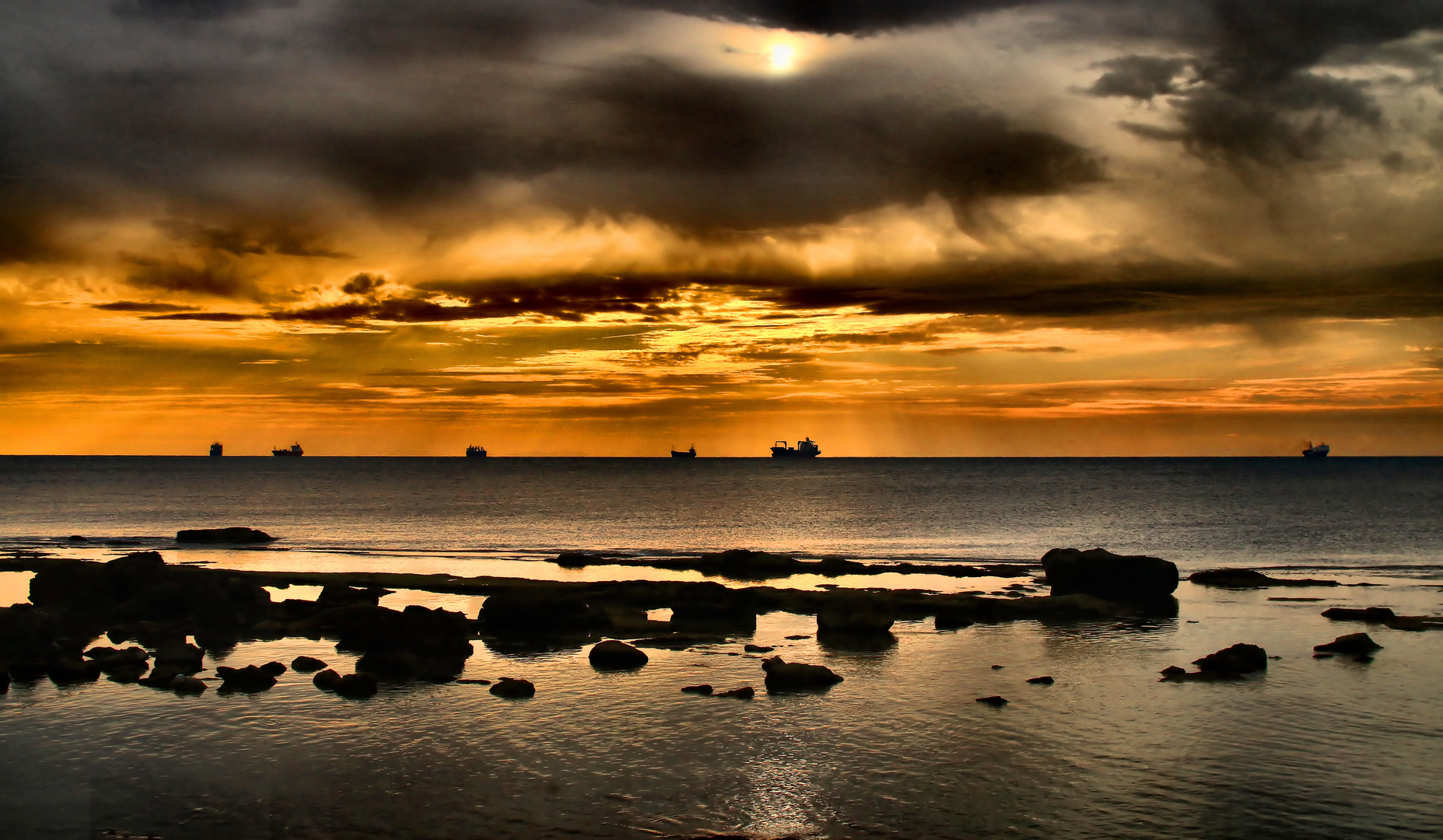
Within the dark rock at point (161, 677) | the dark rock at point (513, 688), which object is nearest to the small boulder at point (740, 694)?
the dark rock at point (513, 688)

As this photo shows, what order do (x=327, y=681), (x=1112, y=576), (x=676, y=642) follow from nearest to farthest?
(x=327, y=681) < (x=676, y=642) < (x=1112, y=576)

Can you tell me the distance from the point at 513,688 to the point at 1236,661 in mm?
26689

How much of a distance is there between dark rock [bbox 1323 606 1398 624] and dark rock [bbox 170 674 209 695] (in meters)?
50.2

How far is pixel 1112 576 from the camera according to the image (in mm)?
54781

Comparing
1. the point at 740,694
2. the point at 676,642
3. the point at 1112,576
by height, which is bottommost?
the point at 676,642

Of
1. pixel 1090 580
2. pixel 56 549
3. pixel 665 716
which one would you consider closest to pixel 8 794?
pixel 665 716

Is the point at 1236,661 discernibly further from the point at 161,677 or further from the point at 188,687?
the point at 161,677

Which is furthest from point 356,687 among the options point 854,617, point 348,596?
point 854,617

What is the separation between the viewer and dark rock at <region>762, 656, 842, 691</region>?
35.8 m

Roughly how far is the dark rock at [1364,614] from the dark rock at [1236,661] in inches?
559

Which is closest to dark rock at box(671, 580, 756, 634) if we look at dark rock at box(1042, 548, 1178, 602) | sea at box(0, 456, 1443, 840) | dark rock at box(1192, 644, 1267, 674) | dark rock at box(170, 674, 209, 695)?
sea at box(0, 456, 1443, 840)

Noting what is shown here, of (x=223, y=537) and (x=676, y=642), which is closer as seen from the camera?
(x=676, y=642)

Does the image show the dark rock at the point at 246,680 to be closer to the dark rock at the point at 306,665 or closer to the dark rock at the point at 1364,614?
the dark rock at the point at 306,665

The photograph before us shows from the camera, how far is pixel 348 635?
43.5 m
